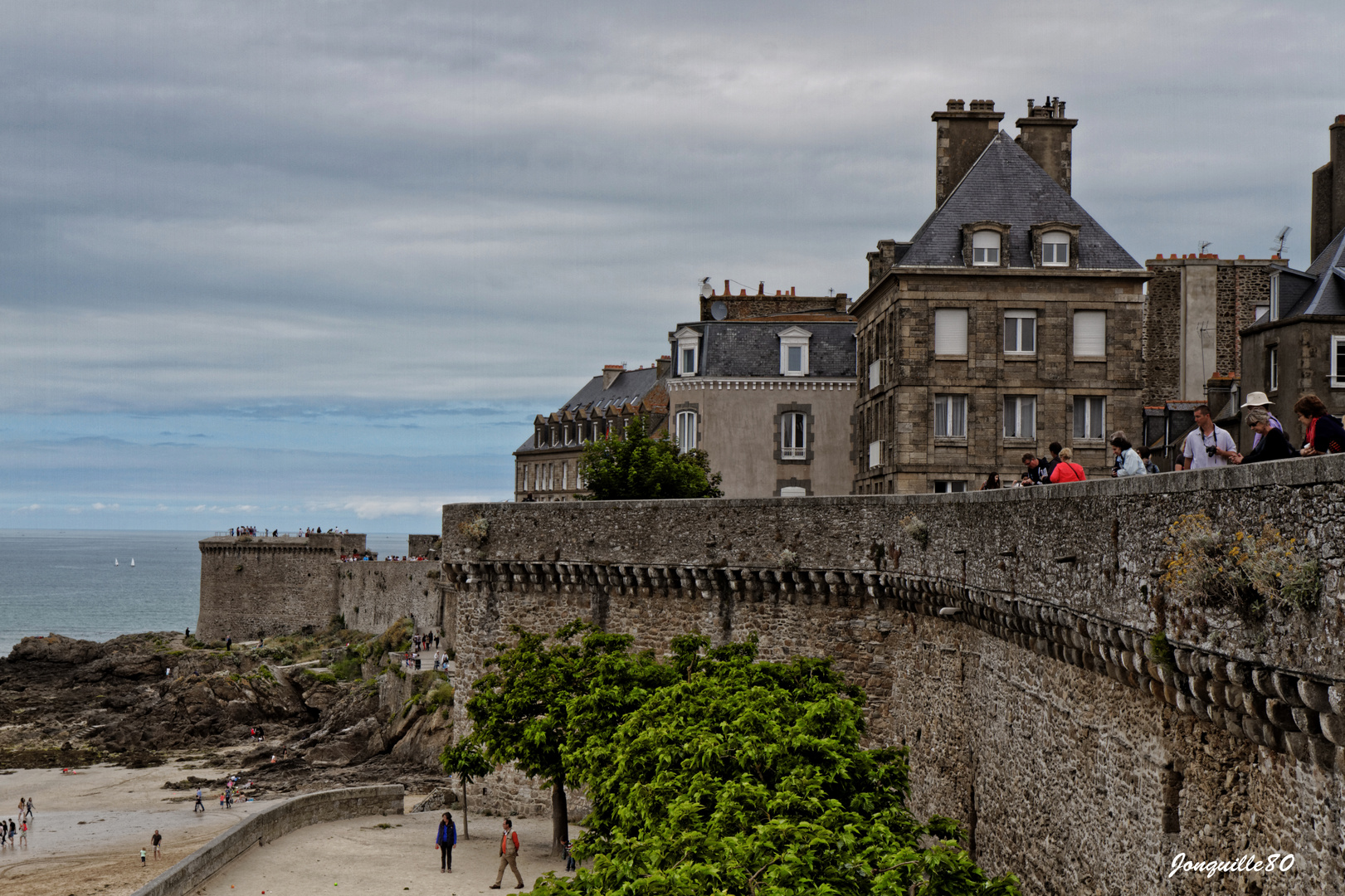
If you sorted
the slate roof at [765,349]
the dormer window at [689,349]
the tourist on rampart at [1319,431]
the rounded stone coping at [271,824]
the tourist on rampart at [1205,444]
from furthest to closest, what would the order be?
1. the dormer window at [689,349]
2. the slate roof at [765,349]
3. the rounded stone coping at [271,824]
4. the tourist on rampart at [1205,444]
5. the tourist on rampart at [1319,431]

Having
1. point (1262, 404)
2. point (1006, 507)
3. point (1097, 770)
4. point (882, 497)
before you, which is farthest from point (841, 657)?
point (1262, 404)

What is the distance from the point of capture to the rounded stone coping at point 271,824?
25.2 m

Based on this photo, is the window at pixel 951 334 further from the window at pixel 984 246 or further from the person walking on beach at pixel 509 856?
the person walking on beach at pixel 509 856

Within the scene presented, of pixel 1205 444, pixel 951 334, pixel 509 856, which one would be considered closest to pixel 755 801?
pixel 1205 444

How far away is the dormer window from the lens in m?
45.9

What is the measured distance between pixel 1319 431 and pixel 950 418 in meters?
25.4

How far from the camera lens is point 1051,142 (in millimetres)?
39438

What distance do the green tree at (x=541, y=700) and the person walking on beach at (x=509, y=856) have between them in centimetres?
114

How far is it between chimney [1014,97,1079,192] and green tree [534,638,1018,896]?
2403cm

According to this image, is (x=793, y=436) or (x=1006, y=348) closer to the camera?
(x=1006, y=348)

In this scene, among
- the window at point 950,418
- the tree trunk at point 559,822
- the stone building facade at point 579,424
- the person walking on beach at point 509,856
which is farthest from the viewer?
the stone building facade at point 579,424

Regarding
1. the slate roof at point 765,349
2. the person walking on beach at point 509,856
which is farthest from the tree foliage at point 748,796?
the slate roof at point 765,349

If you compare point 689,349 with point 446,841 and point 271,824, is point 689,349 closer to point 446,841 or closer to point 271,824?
point 271,824

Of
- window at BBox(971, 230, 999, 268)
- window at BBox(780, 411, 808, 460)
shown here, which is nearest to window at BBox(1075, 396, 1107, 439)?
window at BBox(971, 230, 999, 268)
